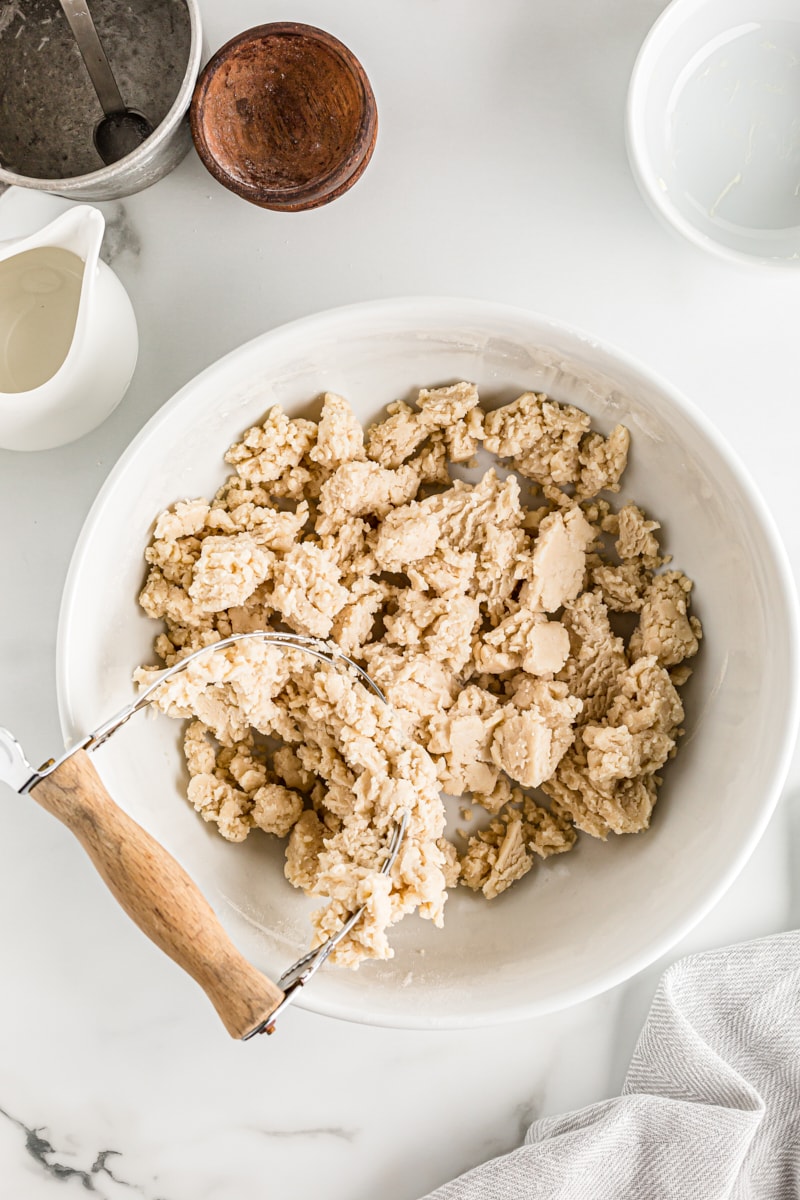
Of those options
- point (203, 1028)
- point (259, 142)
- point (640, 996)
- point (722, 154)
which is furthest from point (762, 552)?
point (203, 1028)

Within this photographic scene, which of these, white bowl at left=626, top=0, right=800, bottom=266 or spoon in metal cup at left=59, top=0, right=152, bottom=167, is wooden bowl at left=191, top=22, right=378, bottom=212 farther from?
white bowl at left=626, top=0, right=800, bottom=266

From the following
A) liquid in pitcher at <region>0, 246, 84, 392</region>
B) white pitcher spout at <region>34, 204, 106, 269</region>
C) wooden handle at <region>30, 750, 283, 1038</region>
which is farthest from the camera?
liquid in pitcher at <region>0, 246, 84, 392</region>

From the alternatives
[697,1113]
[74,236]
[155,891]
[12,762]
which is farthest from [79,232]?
[697,1113]

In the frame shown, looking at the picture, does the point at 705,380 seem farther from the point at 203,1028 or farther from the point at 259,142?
the point at 203,1028

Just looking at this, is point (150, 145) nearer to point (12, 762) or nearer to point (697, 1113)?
point (12, 762)

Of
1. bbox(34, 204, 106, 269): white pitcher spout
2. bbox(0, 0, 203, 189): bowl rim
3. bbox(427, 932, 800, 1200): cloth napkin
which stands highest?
bbox(0, 0, 203, 189): bowl rim

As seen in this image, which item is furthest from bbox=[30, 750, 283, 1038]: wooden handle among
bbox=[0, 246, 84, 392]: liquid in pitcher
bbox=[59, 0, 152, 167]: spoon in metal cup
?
bbox=[59, 0, 152, 167]: spoon in metal cup

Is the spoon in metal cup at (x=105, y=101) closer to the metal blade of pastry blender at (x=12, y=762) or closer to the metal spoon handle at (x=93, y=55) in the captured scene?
the metal spoon handle at (x=93, y=55)

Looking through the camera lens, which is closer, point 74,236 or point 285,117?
point 74,236
